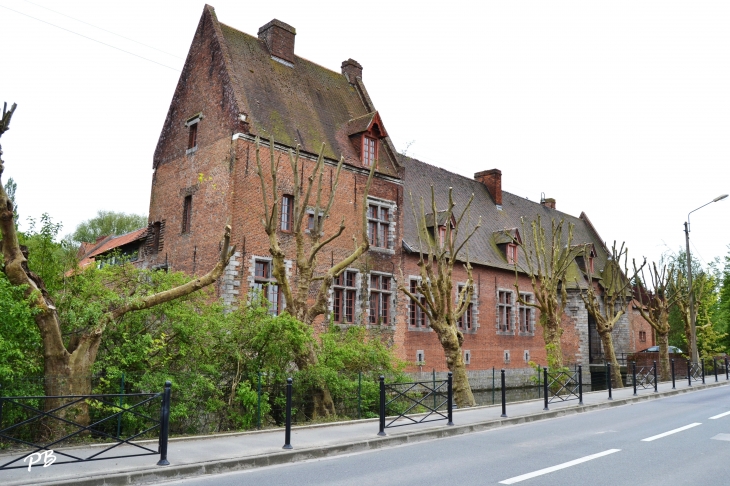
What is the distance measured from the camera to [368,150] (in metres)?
25.4

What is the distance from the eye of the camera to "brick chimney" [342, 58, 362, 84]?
29.1m

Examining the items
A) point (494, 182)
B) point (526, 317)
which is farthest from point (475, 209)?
point (526, 317)

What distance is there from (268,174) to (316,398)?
30.9ft

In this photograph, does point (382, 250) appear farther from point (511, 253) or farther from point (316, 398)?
point (316, 398)

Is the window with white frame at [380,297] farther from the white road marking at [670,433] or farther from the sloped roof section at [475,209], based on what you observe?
the white road marking at [670,433]

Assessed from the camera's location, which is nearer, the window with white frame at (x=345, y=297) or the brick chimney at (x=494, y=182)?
the window with white frame at (x=345, y=297)

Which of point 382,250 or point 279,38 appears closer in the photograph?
point 382,250

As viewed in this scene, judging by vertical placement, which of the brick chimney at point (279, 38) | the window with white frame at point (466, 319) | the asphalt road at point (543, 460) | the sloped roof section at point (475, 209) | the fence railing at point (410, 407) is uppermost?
the brick chimney at point (279, 38)

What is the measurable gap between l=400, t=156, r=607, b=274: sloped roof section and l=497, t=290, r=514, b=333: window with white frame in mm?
1542

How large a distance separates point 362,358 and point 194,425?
5144 mm

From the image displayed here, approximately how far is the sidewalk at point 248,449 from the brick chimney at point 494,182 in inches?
946

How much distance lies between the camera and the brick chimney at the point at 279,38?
83.9 ft

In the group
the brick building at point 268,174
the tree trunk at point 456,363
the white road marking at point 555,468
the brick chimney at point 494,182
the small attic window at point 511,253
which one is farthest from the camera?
the brick chimney at point 494,182

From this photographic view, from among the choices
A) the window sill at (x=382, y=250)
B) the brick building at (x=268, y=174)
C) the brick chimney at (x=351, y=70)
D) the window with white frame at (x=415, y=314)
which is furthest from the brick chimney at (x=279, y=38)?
the window with white frame at (x=415, y=314)
